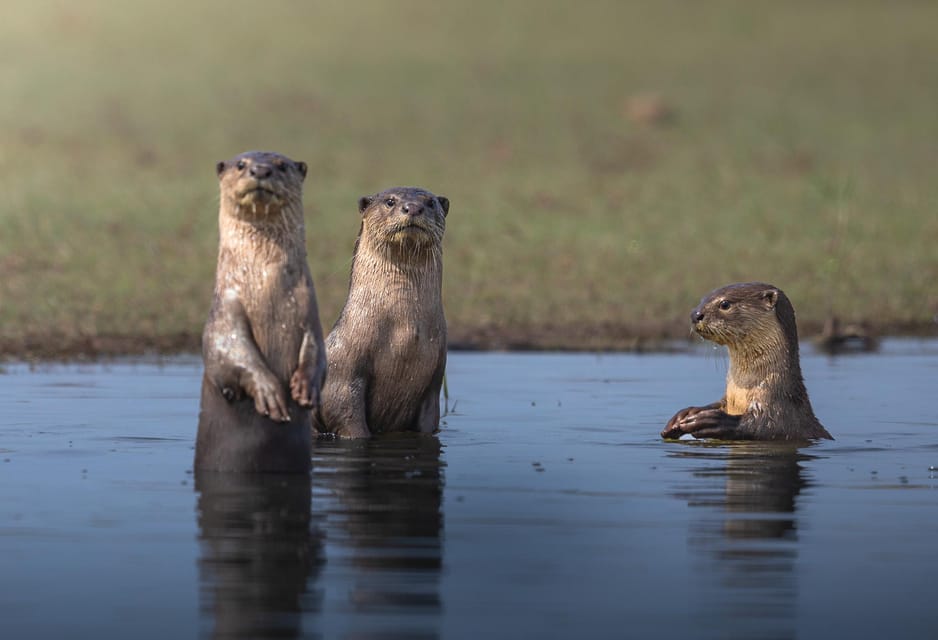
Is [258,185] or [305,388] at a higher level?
[258,185]

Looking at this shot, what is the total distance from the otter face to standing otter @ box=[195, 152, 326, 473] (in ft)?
9.67

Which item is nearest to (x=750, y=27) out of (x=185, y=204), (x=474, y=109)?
(x=474, y=109)

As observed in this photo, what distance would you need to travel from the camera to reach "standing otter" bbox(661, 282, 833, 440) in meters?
9.29

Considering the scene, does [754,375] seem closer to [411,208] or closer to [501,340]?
[411,208]

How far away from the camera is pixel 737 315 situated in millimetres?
9688

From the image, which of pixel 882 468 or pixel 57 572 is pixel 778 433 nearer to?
pixel 882 468

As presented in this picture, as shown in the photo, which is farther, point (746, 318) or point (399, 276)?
point (746, 318)

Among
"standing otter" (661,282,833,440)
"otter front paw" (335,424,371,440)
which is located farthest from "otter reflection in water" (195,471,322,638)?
"standing otter" (661,282,833,440)

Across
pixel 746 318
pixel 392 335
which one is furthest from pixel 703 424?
pixel 392 335

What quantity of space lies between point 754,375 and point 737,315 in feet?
1.17

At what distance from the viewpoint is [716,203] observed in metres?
26.6

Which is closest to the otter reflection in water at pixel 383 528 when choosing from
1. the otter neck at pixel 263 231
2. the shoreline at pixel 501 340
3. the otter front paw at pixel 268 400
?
the otter front paw at pixel 268 400

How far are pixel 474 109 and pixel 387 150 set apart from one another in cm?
362

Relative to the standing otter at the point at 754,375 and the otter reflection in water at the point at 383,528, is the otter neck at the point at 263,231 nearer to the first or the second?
the otter reflection in water at the point at 383,528
